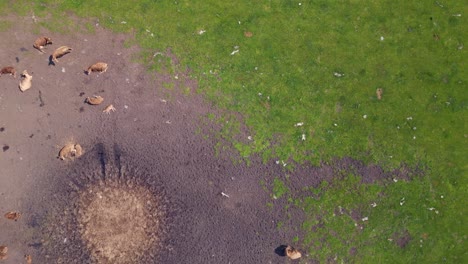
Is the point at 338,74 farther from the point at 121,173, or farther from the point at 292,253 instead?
the point at 121,173

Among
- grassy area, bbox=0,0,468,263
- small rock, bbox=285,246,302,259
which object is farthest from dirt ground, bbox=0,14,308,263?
grassy area, bbox=0,0,468,263

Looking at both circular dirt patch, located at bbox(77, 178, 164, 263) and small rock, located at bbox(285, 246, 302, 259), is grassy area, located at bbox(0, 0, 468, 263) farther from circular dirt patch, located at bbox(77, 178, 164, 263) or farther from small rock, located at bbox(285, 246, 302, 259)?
circular dirt patch, located at bbox(77, 178, 164, 263)

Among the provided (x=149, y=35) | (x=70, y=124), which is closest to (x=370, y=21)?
(x=149, y=35)

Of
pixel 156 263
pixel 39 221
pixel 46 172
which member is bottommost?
pixel 156 263

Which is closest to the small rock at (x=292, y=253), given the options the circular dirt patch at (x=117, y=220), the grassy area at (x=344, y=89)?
the grassy area at (x=344, y=89)

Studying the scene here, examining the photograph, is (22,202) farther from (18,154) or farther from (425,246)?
(425,246)

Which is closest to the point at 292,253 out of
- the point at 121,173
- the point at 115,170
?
the point at 121,173

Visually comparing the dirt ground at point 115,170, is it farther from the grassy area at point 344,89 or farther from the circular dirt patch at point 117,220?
the grassy area at point 344,89
